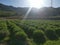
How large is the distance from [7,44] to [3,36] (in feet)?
10.6

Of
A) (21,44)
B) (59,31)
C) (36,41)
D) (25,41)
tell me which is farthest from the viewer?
(59,31)

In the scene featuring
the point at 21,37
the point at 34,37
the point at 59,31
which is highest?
the point at 21,37

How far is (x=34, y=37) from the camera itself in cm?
1609

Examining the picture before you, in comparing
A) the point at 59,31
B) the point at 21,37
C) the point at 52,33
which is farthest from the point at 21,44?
the point at 59,31

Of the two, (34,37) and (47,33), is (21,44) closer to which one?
(34,37)

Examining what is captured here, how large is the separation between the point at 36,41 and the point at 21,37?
1.32 meters

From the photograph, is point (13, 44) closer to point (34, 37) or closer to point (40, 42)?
point (40, 42)

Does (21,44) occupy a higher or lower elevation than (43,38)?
higher

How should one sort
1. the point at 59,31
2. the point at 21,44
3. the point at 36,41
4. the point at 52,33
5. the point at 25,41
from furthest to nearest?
the point at 59,31 → the point at 52,33 → the point at 36,41 → the point at 25,41 → the point at 21,44

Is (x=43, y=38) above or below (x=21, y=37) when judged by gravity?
below

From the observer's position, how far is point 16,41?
537 inches

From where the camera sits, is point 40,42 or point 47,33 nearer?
point 40,42

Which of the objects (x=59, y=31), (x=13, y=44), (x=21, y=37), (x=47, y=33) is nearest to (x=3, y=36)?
(x=21, y=37)

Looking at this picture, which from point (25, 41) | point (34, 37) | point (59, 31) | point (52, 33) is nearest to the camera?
point (25, 41)
